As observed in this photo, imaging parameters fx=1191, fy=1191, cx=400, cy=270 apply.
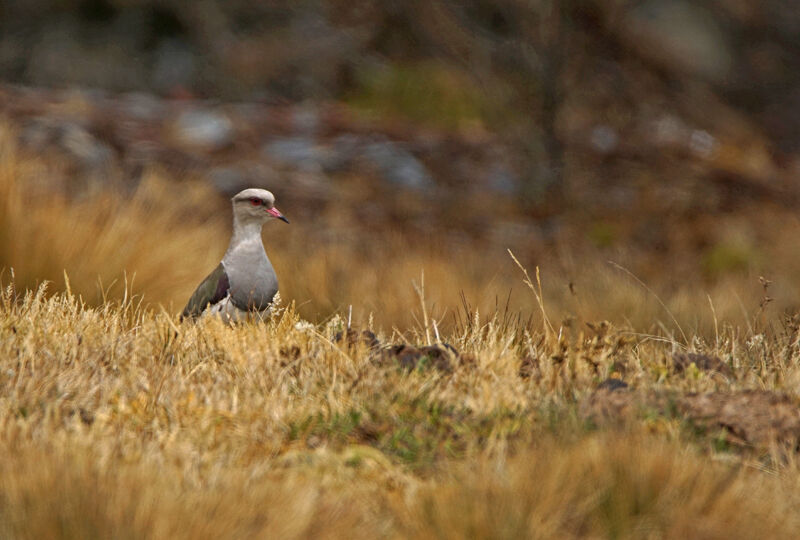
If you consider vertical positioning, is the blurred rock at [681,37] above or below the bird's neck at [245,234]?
above

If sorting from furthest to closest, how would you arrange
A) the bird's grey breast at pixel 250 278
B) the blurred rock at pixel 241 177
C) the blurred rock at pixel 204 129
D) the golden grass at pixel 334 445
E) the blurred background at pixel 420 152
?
the blurred rock at pixel 204 129
the blurred rock at pixel 241 177
the blurred background at pixel 420 152
the bird's grey breast at pixel 250 278
the golden grass at pixel 334 445

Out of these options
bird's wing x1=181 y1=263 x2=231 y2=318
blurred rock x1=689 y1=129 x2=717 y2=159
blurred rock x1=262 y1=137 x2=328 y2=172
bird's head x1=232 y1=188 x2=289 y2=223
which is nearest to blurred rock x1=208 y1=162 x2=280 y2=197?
blurred rock x1=262 y1=137 x2=328 y2=172

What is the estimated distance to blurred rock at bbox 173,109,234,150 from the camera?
39.0 feet

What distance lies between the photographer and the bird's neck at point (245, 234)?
526cm

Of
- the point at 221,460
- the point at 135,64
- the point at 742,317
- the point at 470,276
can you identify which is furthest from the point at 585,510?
the point at 135,64

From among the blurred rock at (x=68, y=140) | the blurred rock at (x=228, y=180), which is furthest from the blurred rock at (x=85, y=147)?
the blurred rock at (x=228, y=180)

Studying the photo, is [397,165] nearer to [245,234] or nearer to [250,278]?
[245,234]

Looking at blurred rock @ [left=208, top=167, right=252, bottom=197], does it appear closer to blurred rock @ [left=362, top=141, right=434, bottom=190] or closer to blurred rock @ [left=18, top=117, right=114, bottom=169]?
blurred rock @ [left=18, top=117, right=114, bottom=169]

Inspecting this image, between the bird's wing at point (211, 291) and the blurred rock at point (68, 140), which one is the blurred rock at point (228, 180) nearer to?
the blurred rock at point (68, 140)

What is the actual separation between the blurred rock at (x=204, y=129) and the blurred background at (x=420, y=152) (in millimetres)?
41

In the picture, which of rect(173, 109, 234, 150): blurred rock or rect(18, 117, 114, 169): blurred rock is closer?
rect(18, 117, 114, 169): blurred rock

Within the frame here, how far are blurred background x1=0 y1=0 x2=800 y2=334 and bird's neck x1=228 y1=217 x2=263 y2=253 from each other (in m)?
0.79

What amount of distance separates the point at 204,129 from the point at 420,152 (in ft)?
7.32

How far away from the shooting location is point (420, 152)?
483 inches
